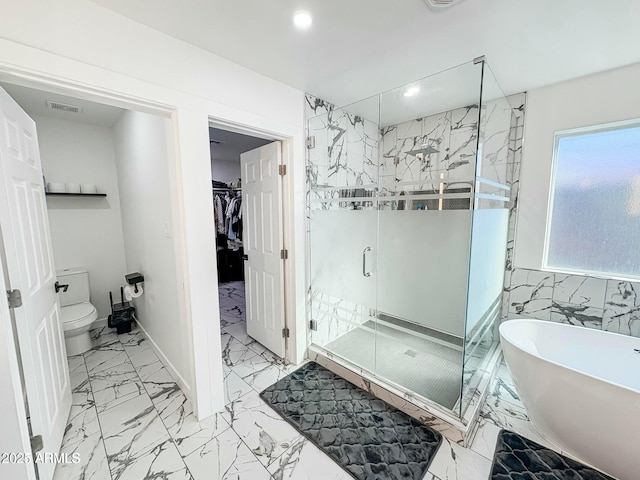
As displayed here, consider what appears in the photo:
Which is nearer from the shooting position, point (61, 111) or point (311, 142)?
point (311, 142)

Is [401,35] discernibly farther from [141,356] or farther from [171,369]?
[141,356]

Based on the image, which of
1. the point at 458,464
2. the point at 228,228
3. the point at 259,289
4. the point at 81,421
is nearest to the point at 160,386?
the point at 81,421

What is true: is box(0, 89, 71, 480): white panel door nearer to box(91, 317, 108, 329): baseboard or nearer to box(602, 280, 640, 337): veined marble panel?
box(91, 317, 108, 329): baseboard

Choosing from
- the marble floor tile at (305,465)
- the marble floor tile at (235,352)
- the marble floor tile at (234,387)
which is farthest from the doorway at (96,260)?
the marble floor tile at (305,465)

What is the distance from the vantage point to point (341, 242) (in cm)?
253

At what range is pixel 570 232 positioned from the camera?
7.41ft

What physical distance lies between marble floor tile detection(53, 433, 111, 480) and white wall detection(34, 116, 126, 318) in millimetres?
2002

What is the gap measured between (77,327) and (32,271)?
1.40 m

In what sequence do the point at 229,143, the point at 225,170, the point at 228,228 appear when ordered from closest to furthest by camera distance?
1. the point at 229,143
2. the point at 228,228
3. the point at 225,170

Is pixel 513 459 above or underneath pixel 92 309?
underneath

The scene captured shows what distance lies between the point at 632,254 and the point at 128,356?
4.47 meters

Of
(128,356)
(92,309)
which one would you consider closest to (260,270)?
(128,356)

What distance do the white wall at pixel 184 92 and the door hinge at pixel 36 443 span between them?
2.45 ft

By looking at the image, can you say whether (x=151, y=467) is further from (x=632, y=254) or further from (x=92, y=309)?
(x=632, y=254)
